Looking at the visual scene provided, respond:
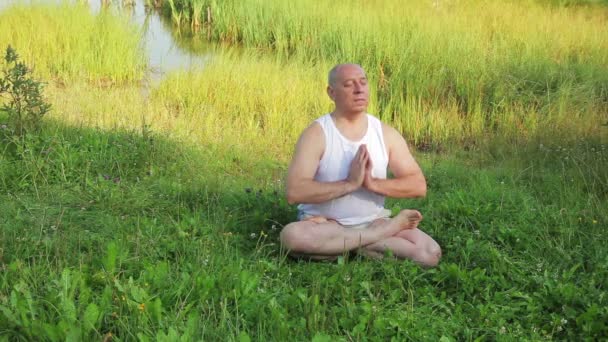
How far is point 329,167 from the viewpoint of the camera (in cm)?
398

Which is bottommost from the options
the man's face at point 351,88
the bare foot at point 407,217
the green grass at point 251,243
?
the green grass at point 251,243

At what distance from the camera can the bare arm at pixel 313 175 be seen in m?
3.82

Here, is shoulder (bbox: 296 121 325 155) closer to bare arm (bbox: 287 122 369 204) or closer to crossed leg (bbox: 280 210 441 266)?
bare arm (bbox: 287 122 369 204)

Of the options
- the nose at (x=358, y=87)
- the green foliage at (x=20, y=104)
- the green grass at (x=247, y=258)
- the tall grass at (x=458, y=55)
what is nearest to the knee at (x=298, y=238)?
the green grass at (x=247, y=258)

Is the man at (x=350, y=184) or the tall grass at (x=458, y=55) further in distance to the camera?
the tall grass at (x=458, y=55)

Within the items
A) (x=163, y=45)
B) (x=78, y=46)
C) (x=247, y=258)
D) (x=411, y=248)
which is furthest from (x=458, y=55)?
(x=163, y=45)

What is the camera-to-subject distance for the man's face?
12.7ft

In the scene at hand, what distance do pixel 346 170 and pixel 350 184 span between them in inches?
7.4

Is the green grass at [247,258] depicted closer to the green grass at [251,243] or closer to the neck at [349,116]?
the green grass at [251,243]

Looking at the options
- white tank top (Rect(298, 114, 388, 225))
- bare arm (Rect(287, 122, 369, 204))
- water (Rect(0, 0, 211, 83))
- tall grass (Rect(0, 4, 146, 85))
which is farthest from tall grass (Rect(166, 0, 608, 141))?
bare arm (Rect(287, 122, 369, 204))

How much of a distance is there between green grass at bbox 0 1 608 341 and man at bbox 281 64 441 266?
12cm

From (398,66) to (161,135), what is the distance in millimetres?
3234

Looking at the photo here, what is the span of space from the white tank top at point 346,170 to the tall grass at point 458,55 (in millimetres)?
3449

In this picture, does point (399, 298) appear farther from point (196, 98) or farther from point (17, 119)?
point (196, 98)
